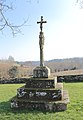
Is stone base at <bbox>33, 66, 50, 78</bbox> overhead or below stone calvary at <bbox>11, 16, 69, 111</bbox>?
overhead

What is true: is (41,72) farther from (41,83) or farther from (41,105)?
(41,105)

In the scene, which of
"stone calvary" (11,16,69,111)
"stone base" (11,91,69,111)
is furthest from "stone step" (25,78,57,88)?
"stone base" (11,91,69,111)

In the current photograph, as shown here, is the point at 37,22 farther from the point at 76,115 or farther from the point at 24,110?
the point at 76,115

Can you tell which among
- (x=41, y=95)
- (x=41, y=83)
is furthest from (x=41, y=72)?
(x=41, y=95)

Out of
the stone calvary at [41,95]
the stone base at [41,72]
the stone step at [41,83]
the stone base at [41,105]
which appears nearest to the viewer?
the stone base at [41,105]

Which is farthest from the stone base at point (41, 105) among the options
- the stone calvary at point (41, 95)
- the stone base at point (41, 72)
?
the stone base at point (41, 72)

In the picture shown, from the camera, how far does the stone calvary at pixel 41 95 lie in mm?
10734

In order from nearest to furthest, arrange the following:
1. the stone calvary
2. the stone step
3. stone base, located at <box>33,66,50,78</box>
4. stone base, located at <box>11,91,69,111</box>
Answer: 1. stone base, located at <box>11,91,69,111</box>
2. the stone calvary
3. the stone step
4. stone base, located at <box>33,66,50,78</box>

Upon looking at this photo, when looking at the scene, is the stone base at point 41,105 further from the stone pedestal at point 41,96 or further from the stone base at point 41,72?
the stone base at point 41,72

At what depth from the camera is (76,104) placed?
37.6 ft

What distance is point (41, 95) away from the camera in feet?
37.2

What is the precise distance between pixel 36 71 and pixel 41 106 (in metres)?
2.24

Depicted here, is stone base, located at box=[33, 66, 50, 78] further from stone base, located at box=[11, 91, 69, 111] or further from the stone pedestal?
stone base, located at box=[11, 91, 69, 111]

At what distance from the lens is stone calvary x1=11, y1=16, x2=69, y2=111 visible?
1073 centimetres
